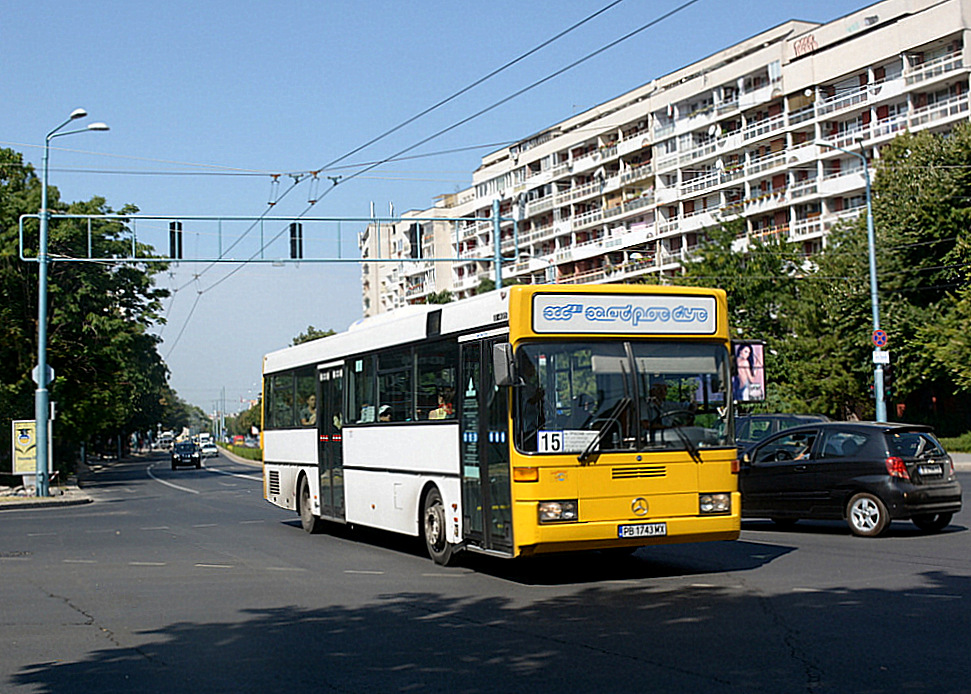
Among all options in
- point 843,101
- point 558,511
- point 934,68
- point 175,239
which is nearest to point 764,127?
point 843,101

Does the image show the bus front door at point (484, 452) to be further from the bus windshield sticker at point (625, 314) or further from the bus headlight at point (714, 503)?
the bus headlight at point (714, 503)

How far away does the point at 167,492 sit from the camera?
38500 millimetres

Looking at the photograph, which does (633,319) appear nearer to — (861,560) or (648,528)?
(648,528)

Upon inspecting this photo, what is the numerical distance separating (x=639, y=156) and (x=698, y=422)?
7664cm

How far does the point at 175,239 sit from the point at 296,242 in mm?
3172

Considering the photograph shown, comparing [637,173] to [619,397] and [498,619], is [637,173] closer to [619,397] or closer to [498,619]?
[619,397]

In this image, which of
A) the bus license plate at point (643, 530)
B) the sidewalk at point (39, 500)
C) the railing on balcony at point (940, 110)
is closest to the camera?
the bus license plate at point (643, 530)

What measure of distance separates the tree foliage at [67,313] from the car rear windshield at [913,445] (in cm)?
3307

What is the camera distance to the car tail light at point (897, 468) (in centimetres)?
1521

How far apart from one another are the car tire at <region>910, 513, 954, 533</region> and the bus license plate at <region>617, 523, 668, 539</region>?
5.46 metres

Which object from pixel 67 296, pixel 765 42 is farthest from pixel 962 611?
pixel 765 42

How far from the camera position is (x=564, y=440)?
1145cm

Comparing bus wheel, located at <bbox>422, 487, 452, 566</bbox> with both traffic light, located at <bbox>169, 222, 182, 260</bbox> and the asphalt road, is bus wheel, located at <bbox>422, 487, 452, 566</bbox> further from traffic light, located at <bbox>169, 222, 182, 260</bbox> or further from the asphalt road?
traffic light, located at <bbox>169, 222, 182, 260</bbox>

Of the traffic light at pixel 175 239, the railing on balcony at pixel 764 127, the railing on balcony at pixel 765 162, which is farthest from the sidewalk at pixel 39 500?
the railing on balcony at pixel 764 127
